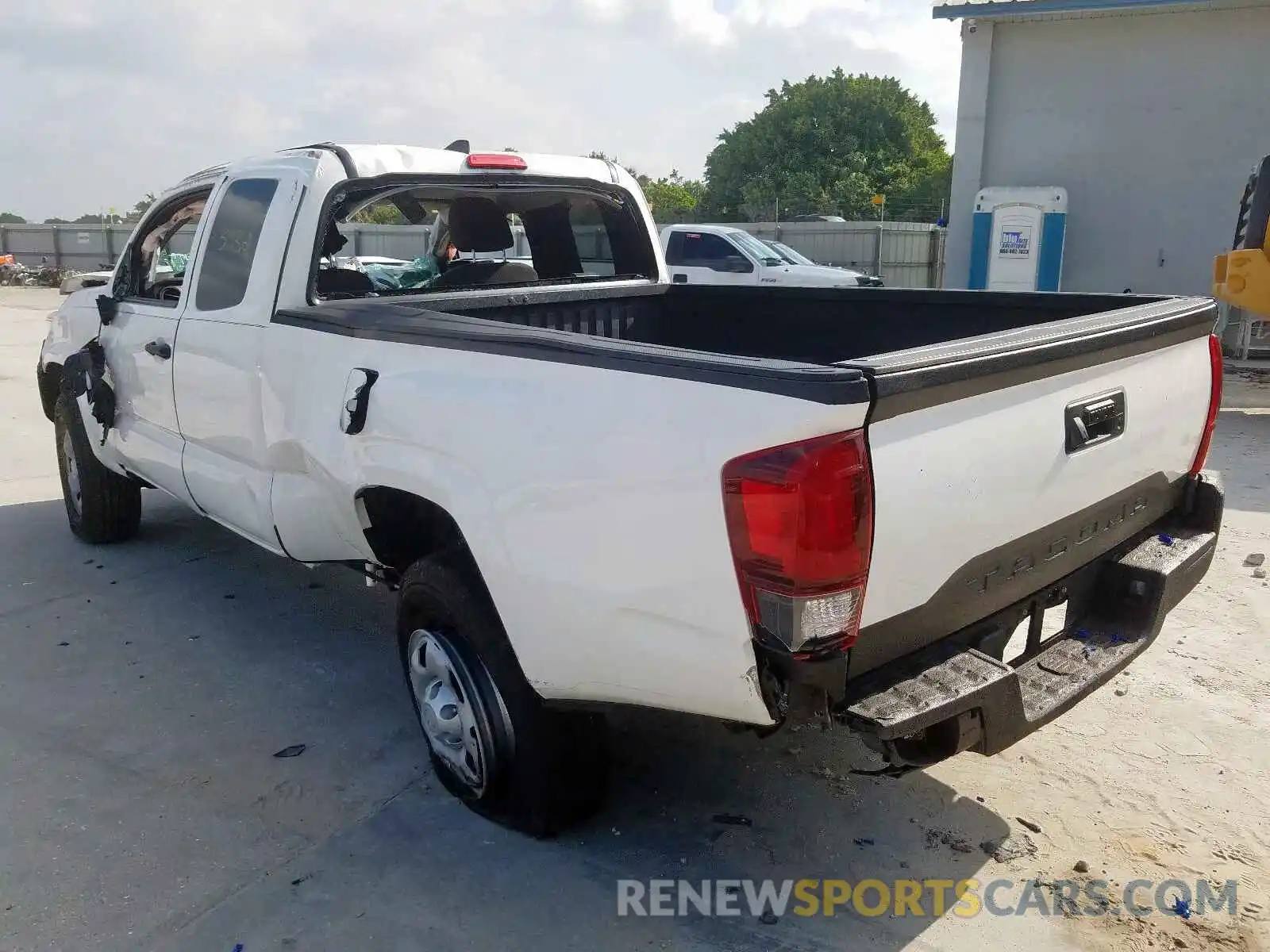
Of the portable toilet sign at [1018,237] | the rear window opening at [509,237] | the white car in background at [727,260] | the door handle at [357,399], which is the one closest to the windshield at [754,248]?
the white car in background at [727,260]

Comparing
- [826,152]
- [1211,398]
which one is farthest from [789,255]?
[826,152]

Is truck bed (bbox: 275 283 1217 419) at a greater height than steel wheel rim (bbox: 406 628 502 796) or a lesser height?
greater

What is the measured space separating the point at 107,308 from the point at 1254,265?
938cm

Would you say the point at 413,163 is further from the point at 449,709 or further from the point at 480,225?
the point at 449,709

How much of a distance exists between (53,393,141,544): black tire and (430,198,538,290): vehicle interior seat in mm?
2310

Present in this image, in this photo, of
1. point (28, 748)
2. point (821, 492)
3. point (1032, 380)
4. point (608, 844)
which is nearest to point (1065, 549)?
point (1032, 380)

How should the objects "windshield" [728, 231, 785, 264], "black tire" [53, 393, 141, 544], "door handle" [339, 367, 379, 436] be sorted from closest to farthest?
"door handle" [339, 367, 379, 436] < "black tire" [53, 393, 141, 544] < "windshield" [728, 231, 785, 264]

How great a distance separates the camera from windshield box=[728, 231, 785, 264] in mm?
15344

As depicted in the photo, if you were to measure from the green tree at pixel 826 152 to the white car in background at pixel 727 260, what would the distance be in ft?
114

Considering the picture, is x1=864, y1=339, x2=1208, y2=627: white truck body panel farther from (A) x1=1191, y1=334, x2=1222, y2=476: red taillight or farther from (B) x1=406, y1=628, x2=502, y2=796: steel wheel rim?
(B) x1=406, y1=628, x2=502, y2=796: steel wheel rim

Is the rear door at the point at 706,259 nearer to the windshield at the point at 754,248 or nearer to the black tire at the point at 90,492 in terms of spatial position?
the windshield at the point at 754,248

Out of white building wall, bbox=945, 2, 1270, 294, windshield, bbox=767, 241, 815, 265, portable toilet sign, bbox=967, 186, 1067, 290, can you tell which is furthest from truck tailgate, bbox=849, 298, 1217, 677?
windshield, bbox=767, 241, 815, 265

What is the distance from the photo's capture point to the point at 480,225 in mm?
4438

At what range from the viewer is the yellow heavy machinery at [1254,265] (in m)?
9.43
